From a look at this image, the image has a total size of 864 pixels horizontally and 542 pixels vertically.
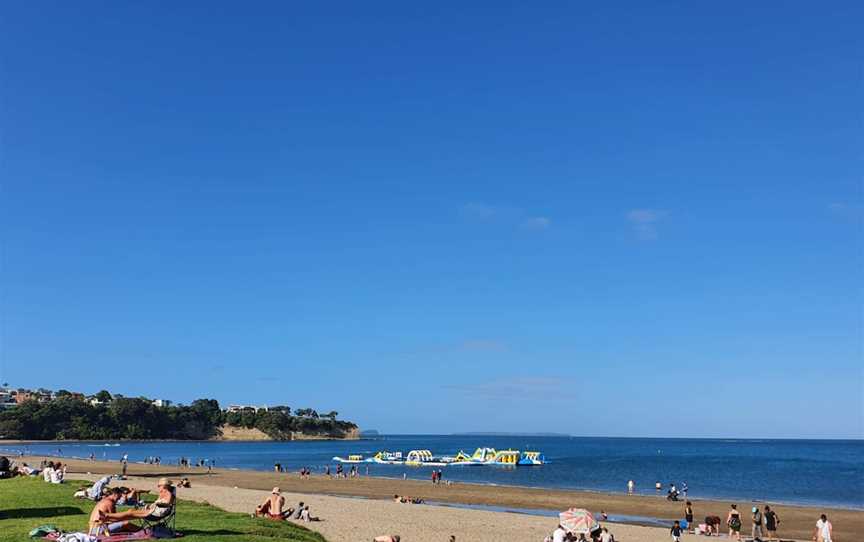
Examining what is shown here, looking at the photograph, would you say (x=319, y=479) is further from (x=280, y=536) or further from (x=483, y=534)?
(x=280, y=536)

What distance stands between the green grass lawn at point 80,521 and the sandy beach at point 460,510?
15.8 ft

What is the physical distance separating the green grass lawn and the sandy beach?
4.82 meters

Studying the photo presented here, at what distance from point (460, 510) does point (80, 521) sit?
946 inches

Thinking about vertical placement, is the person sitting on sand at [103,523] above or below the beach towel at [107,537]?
above

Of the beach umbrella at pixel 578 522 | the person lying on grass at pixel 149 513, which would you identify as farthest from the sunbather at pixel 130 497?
the beach umbrella at pixel 578 522

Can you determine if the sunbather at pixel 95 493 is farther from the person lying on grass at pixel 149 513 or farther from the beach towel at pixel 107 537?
the beach towel at pixel 107 537

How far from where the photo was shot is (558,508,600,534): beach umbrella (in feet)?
63.7

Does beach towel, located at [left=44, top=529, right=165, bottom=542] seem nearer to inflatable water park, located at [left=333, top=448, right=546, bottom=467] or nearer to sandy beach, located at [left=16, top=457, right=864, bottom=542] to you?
sandy beach, located at [left=16, top=457, right=864, bottom=542]

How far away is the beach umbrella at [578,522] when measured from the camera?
1941cm

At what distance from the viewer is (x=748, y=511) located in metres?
43.1

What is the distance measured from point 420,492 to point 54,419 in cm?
17445

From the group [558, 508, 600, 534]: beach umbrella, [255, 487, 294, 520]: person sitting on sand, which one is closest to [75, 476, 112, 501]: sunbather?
[255, 487, 294, 520]: person sitting on sand

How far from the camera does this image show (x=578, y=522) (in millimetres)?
19625

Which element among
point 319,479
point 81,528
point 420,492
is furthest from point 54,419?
point 81,528
